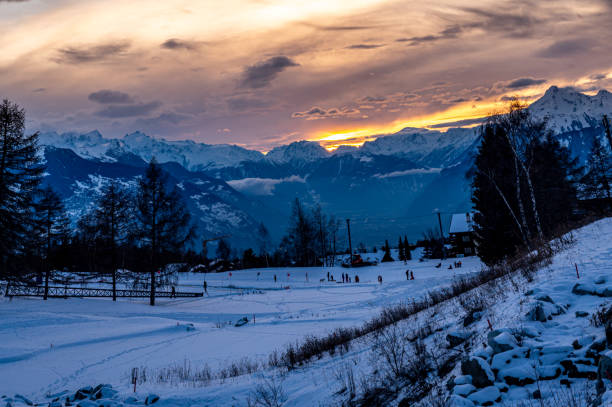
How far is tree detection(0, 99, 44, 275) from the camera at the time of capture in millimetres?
22484

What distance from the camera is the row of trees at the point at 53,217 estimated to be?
22891 mm

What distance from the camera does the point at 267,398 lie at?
295 inches

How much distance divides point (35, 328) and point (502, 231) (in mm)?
29176

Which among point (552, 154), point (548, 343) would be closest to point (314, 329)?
point (548, 343)

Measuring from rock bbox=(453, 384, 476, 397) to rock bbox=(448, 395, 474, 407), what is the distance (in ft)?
0.48

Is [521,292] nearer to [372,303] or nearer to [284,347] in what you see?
[284,347]

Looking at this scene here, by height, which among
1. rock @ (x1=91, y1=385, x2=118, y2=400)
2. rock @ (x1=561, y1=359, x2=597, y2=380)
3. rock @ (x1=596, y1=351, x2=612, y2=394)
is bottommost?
rock @ (x1=91, y1=385, x2=118, y2=400)

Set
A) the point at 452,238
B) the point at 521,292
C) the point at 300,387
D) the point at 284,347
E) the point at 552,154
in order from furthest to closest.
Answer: the point at 452,238
the point at 552,154
the point at 284,347
the point at 521,292
the point at 300,387

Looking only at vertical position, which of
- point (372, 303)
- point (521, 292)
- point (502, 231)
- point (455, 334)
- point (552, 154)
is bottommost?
point (372, 303)

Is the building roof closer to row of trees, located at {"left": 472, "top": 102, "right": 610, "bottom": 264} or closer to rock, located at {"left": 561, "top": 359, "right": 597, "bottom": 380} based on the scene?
row of trees, located at {"left": 472, "top": 102, "right": 610, "bottom": 264}

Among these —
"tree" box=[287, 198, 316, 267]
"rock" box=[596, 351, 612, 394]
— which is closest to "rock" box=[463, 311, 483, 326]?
"rock" box=[596, 351, 612, 394]

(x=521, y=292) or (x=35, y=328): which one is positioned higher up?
(x=521, y=292)

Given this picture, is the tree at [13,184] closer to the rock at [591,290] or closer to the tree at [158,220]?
the tree at [158,220]

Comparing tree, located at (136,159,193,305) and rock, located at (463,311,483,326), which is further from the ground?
tree, located at (136,159,193,305)
